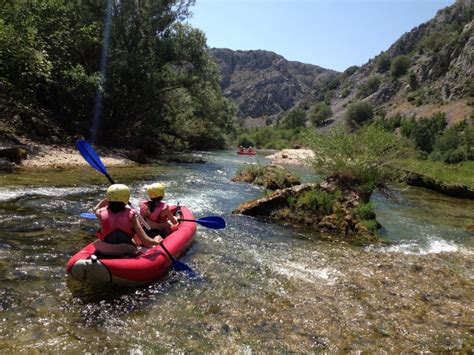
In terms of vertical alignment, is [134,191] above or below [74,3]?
below

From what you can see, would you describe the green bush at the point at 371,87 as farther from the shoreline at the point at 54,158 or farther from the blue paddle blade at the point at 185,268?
the blue paddle blade at the point at 185,268

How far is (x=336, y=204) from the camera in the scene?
32.0ft

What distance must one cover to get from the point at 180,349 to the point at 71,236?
3868mm

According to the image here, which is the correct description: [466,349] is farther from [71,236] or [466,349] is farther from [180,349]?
[71,236]

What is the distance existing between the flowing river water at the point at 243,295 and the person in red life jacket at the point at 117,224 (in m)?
0.55

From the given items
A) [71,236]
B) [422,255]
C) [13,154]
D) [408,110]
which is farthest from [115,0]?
[408,110]

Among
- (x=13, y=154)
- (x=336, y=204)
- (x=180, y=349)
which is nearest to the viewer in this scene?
(x=180, y=349)

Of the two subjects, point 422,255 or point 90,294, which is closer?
point 90,294

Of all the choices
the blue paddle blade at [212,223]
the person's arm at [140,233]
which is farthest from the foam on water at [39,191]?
the person's arm at [140,233]

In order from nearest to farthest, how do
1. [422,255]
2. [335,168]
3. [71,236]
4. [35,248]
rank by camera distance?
[35,248] → [71,236] → [422,255] → [335,168]

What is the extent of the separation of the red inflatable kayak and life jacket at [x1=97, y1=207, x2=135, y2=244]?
26 cm

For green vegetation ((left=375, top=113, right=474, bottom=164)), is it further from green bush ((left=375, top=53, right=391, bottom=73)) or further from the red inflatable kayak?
green bush ((left=375, top=53, right=391, bottom=73))

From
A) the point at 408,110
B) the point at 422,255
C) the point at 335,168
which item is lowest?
the point at 422,255

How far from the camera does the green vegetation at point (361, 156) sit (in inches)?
423
